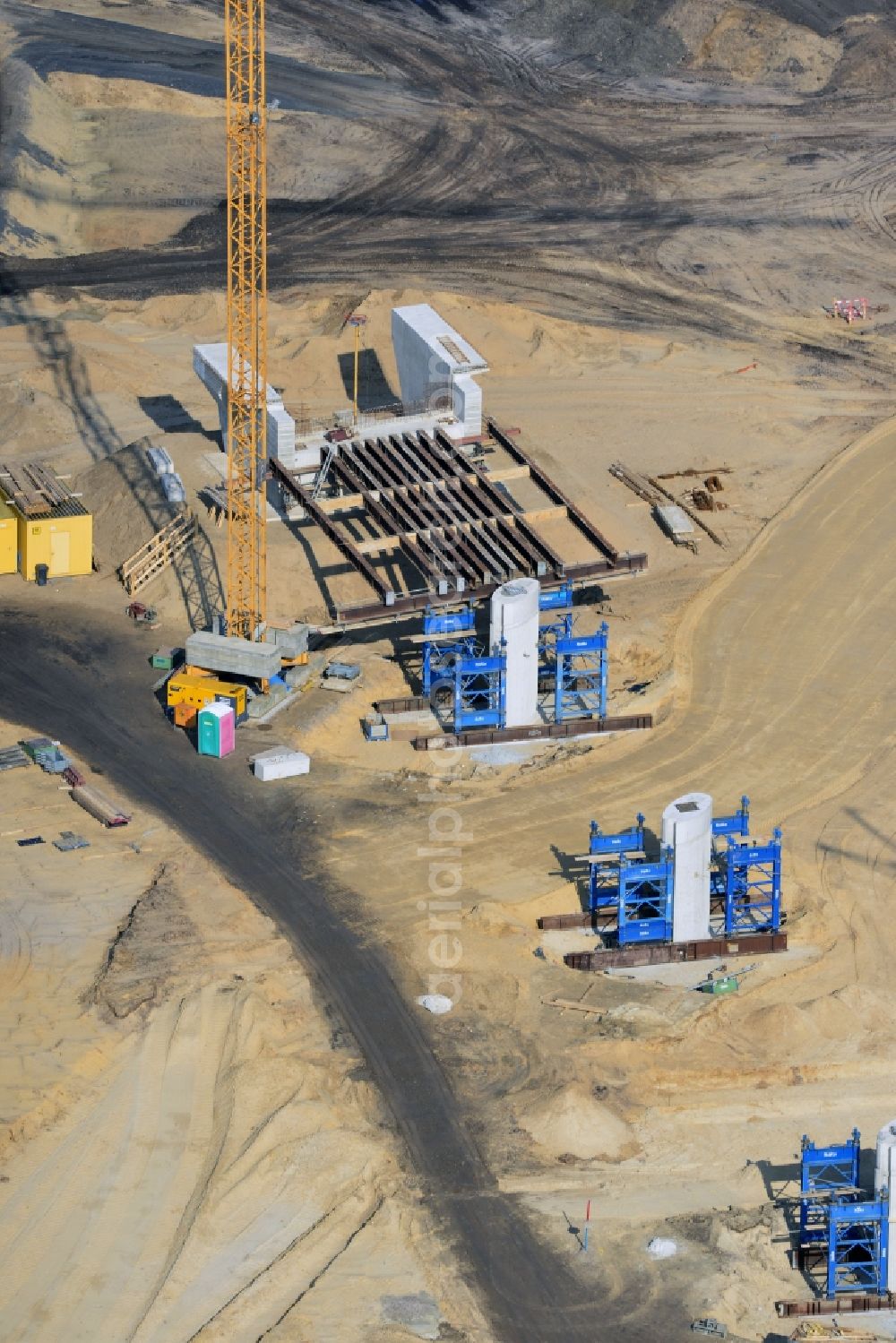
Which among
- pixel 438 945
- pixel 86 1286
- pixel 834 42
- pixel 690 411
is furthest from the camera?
pixel 834 42

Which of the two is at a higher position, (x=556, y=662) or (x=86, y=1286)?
(x=556, y=662)

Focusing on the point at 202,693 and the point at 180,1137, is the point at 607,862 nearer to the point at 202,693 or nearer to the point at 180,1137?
the point at 180,1137

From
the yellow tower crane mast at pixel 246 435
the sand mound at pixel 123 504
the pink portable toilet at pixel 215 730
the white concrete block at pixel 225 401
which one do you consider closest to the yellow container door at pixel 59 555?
the sand mound at pixel 123 504

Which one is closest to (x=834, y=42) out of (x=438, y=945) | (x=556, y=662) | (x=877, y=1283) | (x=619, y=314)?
(x=619, y=314)

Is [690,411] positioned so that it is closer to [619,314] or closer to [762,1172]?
[619,314]

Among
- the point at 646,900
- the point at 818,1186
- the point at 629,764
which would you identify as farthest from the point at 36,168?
the point at 818,1186

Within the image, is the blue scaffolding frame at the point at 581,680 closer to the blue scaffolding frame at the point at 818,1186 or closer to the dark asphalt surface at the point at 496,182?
the blue scaffolding frame at the point at 818,1186
